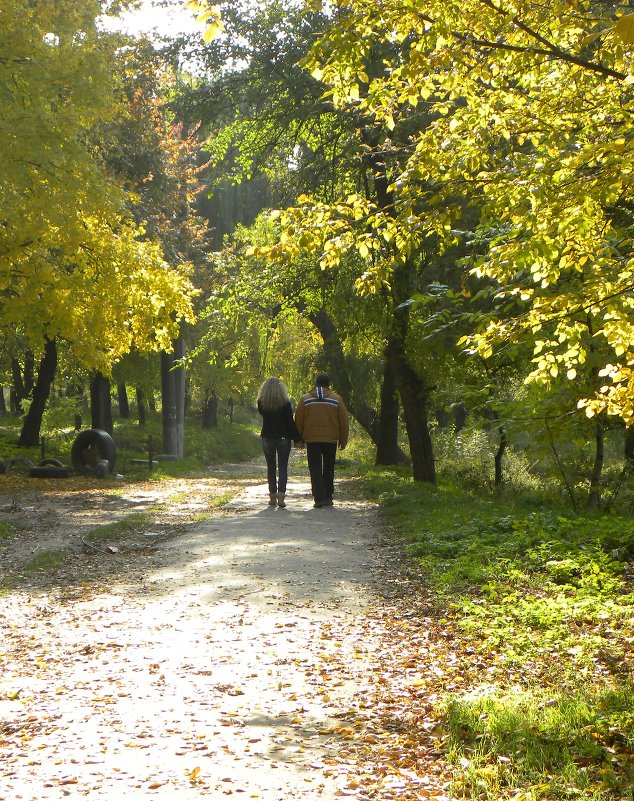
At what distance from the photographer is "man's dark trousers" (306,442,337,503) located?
13703 millimetres

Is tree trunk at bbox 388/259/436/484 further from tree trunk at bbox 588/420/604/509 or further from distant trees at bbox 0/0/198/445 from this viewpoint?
tree trunk at bbox 588/420/604/509

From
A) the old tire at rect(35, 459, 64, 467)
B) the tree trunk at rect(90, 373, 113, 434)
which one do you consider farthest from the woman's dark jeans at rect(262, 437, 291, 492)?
the tree trunk at rect(90, 373, 113, 434)

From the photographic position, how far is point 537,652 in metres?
5.46

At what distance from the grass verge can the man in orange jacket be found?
3.60m

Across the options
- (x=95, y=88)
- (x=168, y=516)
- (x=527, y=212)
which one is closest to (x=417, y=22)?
(x=527, y=212)

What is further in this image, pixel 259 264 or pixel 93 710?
pixel 259 264

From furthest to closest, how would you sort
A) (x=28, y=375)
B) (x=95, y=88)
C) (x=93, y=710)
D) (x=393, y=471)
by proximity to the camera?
(x=28, y=375)
(x=393, y=471)
(x=95, y=88)
(x=93, y=710)

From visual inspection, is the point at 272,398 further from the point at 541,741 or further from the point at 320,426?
the point at 541,741

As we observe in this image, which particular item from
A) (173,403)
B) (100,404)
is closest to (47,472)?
(100,404)

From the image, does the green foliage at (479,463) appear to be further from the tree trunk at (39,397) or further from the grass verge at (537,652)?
the tree trunk at (39,397)

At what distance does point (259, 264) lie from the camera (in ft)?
68.3

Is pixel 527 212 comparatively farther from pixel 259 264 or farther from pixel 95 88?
pixel 259 264

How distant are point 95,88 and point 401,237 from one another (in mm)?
10001

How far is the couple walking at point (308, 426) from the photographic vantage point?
539 inches
